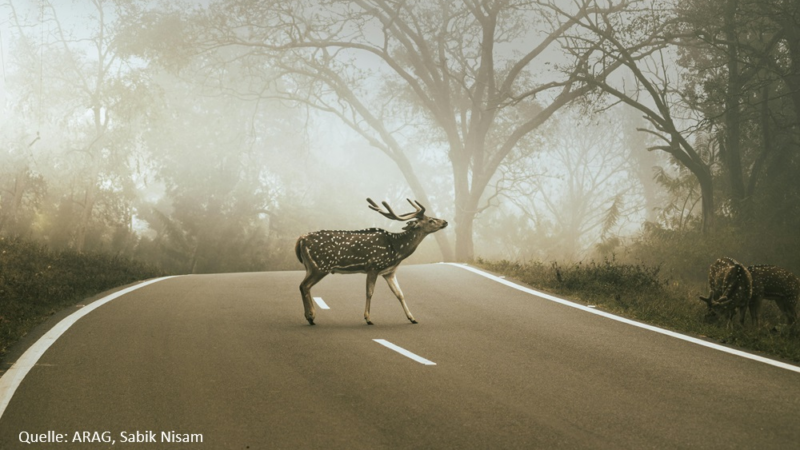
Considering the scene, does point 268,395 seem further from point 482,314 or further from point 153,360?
point 482,314

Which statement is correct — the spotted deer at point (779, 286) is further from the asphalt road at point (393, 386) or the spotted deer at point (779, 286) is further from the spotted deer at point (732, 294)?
the asphalt road at point (393, 386)

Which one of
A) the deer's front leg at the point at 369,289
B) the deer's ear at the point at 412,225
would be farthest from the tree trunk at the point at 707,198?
the deer's front leg at the point at 369,289

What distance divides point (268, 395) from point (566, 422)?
106 inches

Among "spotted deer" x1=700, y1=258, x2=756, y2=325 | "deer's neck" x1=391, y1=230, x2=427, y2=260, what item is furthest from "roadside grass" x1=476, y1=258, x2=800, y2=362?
"deer's neck" x1=391, y1=230, x2=427, y2=260

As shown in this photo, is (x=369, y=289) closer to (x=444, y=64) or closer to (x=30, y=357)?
(x=30, y=357)

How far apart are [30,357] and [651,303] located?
937 centimetres

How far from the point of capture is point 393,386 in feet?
26.1

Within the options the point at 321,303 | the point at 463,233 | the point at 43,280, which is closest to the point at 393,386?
the point at 321,303

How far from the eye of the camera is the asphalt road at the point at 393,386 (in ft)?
20.8

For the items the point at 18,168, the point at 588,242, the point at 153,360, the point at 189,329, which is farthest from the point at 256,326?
the point at 588,242

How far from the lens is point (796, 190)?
26797mm

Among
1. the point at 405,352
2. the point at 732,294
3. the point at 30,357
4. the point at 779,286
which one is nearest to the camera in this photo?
the point at 30,357

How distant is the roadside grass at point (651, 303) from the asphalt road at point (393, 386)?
2.63 feet

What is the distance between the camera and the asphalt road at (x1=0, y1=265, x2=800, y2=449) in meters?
6.34
